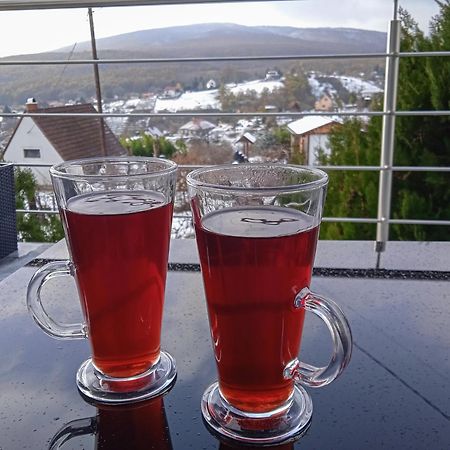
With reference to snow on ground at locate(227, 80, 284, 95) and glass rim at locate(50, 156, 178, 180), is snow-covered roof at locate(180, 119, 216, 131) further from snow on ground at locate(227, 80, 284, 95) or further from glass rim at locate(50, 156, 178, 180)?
glass rim at locate(50, 156, 178, 180)

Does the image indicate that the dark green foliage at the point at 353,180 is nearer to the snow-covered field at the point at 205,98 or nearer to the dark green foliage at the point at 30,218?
the snow-covered field at the point at 205,98

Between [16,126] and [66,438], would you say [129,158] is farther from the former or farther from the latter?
→ [16,126]

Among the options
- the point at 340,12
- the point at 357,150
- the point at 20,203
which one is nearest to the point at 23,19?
the point at 20,203

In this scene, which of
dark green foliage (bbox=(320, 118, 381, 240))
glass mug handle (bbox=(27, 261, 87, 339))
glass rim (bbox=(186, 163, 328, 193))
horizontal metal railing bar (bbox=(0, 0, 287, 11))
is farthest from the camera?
dark green foliage (bbox=(320, 118, 381, 240))

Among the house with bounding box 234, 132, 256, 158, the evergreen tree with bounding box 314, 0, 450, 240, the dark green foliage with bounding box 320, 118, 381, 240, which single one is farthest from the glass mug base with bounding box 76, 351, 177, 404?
the dark green foliage with bounding box 320, 118, 381, 240

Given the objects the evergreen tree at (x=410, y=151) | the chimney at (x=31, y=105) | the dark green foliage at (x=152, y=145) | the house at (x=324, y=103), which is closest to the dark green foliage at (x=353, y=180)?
the evergreen tree at (x=410, y=151)
